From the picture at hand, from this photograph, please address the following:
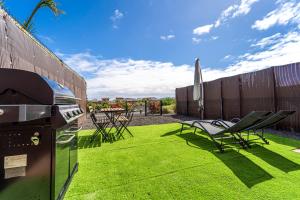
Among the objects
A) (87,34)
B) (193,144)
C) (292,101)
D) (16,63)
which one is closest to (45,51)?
(16,63)

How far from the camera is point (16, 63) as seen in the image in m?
2.82

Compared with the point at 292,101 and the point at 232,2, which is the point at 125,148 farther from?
the point at 232,2

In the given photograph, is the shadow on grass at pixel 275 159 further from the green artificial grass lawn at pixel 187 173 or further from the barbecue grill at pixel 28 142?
the barbecue grill at pixel 28 142

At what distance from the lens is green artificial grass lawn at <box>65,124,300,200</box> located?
7.24ft

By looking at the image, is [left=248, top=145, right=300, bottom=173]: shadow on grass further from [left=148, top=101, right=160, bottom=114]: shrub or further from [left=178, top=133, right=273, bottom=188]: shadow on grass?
[left=148, top=101, right=160, bottom=114]: shrub

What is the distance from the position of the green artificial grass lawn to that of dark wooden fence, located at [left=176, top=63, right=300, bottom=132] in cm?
240

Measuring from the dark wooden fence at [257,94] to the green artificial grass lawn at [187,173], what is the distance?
2.40 meters

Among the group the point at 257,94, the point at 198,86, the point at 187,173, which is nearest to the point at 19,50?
the point at 187,173

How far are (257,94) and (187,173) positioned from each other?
6227 millimetres

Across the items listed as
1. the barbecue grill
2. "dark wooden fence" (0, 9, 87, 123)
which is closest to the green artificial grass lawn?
the barbecue grill

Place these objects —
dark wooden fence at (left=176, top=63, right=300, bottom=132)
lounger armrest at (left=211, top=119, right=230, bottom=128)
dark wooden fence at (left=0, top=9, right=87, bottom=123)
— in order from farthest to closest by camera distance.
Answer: dark wooden fence at (left=176, top=63, right=300, bottom=132) < lounger armrest at (left=211, top=119, right=230, bottom=128) < dark wooden fence at (left=0, top=9, right=87, bottom=123)

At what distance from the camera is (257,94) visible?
7.18 meters

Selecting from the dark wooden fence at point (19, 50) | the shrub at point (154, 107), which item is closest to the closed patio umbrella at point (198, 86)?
the dark wooden fence at point (19, 50)

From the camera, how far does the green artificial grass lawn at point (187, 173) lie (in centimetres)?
221
